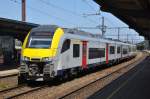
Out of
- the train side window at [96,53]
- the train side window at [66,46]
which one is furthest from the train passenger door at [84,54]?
the train side window at [66,46]

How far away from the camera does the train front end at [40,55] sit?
17.9 m

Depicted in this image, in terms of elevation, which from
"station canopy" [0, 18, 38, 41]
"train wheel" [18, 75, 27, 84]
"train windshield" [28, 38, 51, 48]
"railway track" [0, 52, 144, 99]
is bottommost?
"railway track" [0, 52, 144, 99]

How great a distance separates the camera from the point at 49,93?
16.0 meters

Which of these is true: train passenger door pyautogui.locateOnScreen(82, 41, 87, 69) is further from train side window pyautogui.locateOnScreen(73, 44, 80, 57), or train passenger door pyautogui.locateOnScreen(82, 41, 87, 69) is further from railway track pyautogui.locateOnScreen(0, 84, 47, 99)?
railway track pyautogui.locateOnScreen(0, 84, 47, 99)

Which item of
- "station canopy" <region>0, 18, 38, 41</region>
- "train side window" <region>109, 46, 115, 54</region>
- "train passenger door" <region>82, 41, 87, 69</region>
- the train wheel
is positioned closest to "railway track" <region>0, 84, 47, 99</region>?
the train wheel

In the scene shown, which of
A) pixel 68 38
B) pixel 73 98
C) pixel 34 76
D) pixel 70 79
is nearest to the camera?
pixel 73 98

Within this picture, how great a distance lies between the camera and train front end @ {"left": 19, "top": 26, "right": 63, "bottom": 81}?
58.6 ft

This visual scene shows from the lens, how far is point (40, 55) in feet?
59.1

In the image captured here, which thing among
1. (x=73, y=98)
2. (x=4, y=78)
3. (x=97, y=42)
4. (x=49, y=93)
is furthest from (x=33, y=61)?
(x=97, y=42)

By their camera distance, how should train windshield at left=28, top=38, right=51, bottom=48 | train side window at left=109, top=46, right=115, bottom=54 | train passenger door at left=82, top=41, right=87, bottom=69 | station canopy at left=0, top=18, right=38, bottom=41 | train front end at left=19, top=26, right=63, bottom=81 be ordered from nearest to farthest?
1. train front end at left=19, top=26, right=63, bottom=81
2. train windshield at left=28, top=38, right=51, bottom=48
3. train passenger door at left=82, top=41, right=87, bottom=69
4. station canopy at left=0, top=18, right=38, bottom=41
5. train side window at left=109, top=46, right=115, bottom=54

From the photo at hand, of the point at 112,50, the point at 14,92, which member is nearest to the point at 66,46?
the point at 14,92

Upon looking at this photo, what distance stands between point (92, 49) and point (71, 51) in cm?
603

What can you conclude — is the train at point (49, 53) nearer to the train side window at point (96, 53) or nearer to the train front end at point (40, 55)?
the train front end at point (40, 55)

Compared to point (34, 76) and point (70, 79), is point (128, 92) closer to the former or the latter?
point (34, 76)
